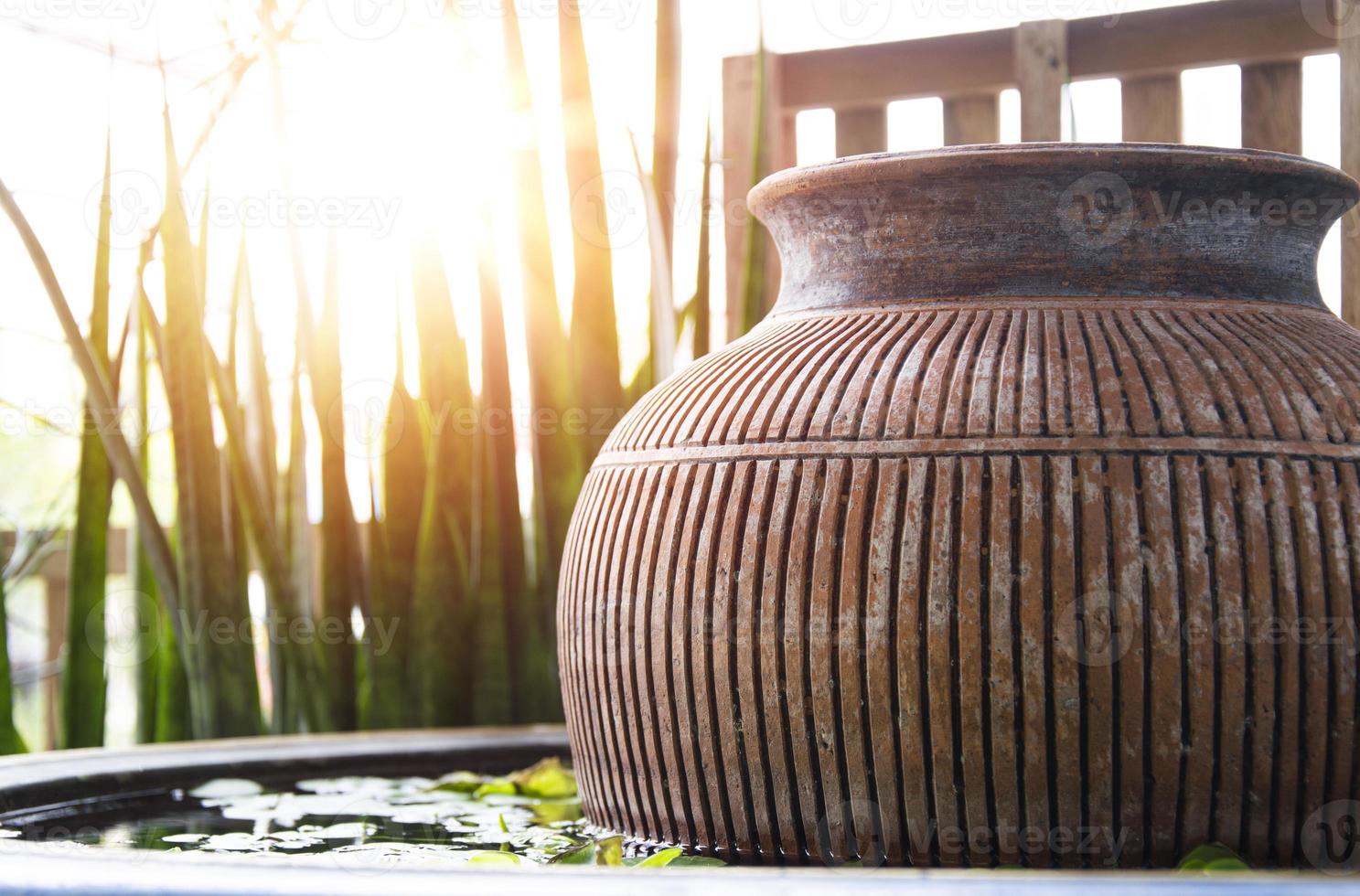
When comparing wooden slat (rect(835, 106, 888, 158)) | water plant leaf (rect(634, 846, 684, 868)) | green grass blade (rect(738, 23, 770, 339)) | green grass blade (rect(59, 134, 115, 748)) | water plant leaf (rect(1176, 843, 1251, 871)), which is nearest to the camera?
water plant leaf (rect(1176, 843, 1251, 871))

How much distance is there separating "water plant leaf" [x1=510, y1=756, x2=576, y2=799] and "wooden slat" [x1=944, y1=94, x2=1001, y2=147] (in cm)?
138

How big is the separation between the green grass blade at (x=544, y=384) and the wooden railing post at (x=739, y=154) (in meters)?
0.66

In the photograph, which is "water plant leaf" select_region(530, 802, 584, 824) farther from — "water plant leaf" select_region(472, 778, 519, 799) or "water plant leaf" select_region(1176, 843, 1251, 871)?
"water plant leaf" select_region(1176, 843, 1251, 871)

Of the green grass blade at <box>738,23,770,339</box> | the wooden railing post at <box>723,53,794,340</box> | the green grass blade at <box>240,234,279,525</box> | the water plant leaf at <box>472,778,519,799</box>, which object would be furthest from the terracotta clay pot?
the wooden railing post at <box>723,53,794,340</box>

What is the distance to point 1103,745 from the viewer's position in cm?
99

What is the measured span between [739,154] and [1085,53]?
0.69 m

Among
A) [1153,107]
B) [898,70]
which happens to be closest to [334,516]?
[898,70]

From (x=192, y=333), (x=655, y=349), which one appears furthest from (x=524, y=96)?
(x=192, y=333)

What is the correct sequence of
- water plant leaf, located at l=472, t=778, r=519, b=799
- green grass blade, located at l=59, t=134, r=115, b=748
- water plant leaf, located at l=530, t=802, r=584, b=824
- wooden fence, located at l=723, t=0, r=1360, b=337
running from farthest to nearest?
1. wooden fence, located at l=723, t=0, r=1360, b=337
2. green grass blade, located at l=59, t=134, r=115, b=748
3. water plant leaf, located at l=472, t=778, r=519, b=799
4. water plant leaf, located at l=530, t=802, r=584, b=824

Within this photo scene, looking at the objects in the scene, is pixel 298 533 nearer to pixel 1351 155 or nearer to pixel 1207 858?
pixel 1207 858

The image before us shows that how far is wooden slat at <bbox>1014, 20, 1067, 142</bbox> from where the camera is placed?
7.55 ft

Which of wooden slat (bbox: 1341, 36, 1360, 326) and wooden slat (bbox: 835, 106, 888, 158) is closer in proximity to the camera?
wooden slat (bbox: 1341, 36, 1360, 326)

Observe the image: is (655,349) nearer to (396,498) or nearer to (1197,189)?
(396,498)

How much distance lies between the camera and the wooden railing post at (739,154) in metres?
2.59
